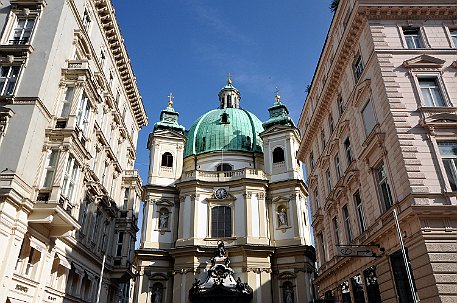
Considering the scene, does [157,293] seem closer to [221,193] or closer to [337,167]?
[221,193]

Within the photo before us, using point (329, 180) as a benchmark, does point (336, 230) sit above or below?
below

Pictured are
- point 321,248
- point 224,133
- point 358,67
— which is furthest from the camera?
point 224,133

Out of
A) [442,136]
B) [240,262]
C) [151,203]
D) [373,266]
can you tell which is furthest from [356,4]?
[151,203]

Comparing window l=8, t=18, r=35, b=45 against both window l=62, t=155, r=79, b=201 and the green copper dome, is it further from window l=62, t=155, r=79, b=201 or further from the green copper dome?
the green copper dome

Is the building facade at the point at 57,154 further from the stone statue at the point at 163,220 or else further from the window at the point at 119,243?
the stone statue at the point at 163,220

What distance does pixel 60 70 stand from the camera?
76.3 feet

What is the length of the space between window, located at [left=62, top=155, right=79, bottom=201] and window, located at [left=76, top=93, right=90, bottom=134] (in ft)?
8.52

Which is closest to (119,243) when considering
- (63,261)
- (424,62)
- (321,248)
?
(63,261)

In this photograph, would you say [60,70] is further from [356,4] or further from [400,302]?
[400,302]

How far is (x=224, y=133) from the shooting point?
5616 centimetres

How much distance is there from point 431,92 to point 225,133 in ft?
126

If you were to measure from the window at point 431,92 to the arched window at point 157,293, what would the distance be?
3387 centimetres

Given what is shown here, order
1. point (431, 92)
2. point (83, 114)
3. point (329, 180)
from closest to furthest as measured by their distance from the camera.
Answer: point (431, 92) → point (83, 114) → point (329, 180)

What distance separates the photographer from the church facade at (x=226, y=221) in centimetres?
4109
